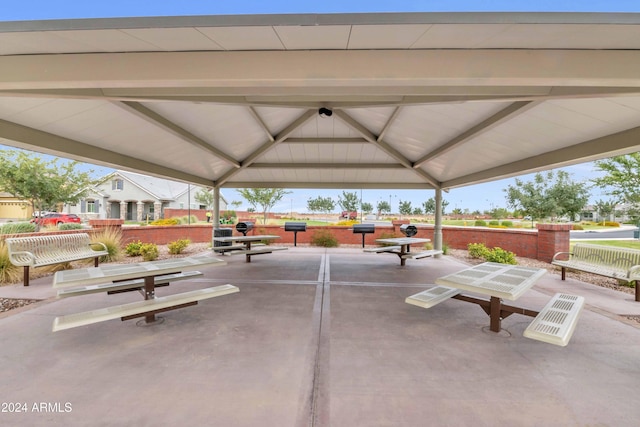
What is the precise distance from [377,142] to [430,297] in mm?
4903

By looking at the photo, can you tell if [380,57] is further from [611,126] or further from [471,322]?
[611,126]

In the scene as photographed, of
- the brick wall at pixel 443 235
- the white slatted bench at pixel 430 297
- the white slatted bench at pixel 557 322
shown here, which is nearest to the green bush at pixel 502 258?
the brick wall at pixel 443 235

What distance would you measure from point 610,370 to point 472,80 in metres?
3.12

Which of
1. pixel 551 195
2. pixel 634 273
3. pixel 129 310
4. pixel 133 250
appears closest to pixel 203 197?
pixel 133 250

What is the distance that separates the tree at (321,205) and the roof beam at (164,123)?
49.8m

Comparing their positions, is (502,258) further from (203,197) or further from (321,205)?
A: (321,205)

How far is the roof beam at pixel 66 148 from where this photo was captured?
4.22 metres

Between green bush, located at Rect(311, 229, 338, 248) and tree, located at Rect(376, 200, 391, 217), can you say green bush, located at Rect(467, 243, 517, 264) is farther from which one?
tree, located at Rect(376, 200, 391, 217)

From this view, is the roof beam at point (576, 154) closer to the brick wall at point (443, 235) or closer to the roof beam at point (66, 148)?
the brick wall at point (443, 235)

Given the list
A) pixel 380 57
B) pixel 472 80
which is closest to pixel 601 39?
pixel 472 80

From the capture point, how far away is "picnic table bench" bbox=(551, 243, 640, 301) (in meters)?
4.97

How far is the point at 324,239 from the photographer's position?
12.6 m

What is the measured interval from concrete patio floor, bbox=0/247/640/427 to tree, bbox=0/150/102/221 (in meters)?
12.4

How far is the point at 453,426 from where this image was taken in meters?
1.90
